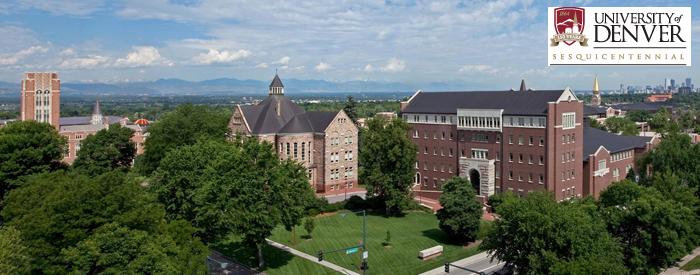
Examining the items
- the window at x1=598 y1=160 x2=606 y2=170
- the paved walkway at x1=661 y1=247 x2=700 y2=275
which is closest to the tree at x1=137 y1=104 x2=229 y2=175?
the window at x1=598 y1=160 x2=606 y2=170

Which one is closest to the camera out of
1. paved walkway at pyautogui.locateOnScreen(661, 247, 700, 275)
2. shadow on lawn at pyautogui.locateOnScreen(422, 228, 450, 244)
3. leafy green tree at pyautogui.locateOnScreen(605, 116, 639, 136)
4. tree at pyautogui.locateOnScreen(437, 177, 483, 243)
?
paved walkway at pyautogui.locateOnScreen(661, 247, 700, 275)

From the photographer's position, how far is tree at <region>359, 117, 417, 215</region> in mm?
66000

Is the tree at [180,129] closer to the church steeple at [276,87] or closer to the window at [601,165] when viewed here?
the church steeple at [276,87]

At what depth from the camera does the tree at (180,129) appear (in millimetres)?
77000

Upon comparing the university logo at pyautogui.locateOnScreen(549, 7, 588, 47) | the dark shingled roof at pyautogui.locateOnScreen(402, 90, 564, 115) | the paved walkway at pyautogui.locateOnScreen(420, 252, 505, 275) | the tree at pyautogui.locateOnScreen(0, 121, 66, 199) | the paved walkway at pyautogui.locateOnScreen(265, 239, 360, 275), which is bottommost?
the paved walkway at pyautogui.locateOnScreen(420, 252, 505, 275)

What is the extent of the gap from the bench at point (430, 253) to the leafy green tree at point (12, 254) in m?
31.4

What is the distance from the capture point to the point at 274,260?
48438 millimetres

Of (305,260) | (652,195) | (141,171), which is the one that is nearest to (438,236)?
(305,260)

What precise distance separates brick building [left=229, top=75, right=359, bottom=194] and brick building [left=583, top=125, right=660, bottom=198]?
105 feet

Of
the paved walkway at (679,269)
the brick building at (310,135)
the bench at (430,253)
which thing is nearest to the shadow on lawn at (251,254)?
the bench at (430,253)

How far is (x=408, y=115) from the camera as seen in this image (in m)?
86.2

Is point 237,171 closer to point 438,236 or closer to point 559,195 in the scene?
point 438,236

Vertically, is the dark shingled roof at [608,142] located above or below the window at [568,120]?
below

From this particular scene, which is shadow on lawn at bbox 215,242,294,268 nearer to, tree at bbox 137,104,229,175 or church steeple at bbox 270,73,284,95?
tree at bbox 137,104,229,175
